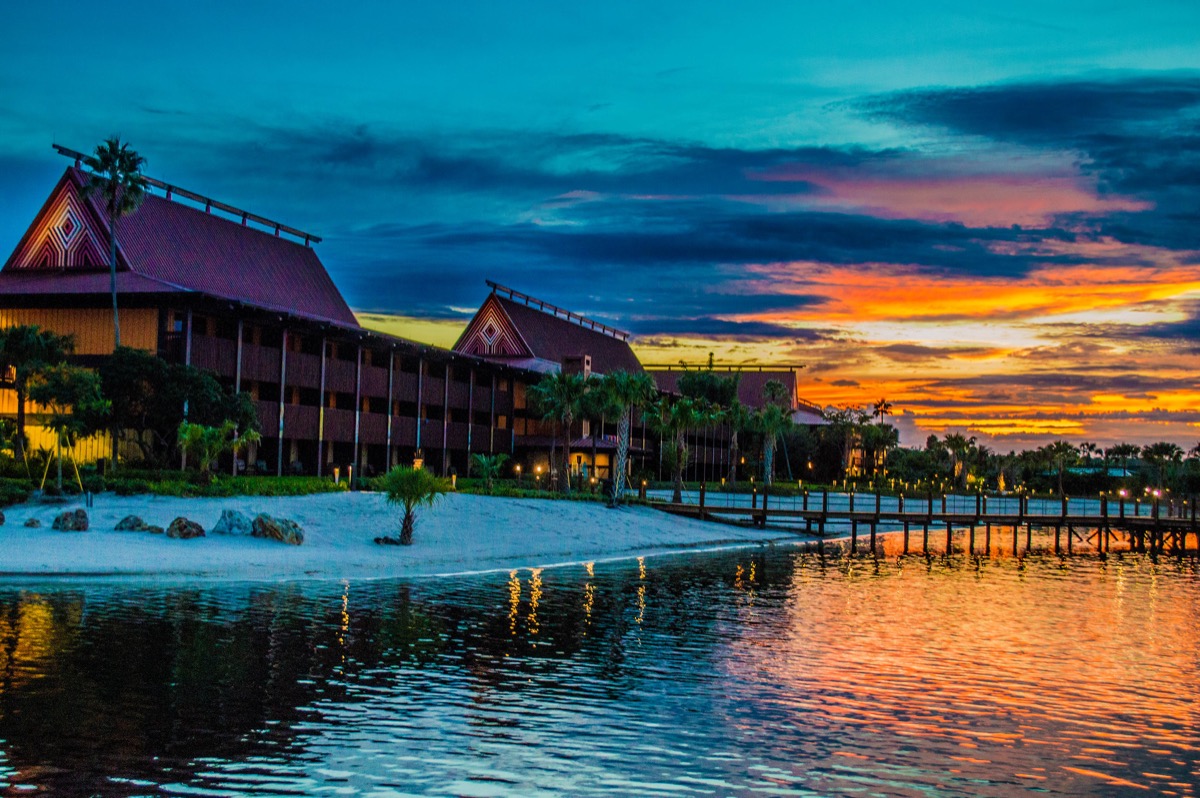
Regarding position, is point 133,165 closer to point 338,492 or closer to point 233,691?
point 338,492

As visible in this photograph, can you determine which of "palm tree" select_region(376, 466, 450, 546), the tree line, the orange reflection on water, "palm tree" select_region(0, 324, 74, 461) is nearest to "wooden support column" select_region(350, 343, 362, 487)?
the tree line

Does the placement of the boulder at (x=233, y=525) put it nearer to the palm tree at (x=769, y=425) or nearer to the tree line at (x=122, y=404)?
the tree line at (x=122, y=404)

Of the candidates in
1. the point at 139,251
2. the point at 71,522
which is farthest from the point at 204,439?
the point at 139,251

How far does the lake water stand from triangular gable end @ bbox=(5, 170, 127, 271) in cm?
3296

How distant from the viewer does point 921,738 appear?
14.6 metres

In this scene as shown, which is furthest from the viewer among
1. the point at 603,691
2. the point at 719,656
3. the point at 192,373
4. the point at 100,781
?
the point at 192,373

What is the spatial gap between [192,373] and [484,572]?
17466 mm

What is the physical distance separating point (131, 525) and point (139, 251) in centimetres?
2508

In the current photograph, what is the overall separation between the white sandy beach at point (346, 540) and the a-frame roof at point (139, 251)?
531 inches

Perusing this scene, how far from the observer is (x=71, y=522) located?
3409 centimetres

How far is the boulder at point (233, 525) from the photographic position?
35.8 m

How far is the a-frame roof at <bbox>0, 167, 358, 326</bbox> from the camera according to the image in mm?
54562

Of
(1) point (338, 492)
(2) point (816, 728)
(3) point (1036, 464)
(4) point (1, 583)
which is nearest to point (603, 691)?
(2) point (816, 728)

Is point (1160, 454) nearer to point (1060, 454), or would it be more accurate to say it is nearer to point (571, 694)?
point (1060, 454)
